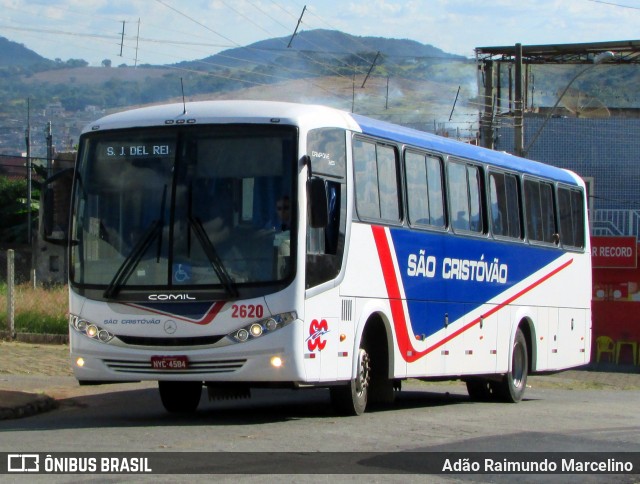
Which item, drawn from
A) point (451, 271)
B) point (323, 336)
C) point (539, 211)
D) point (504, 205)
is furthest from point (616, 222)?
point (323, 336)

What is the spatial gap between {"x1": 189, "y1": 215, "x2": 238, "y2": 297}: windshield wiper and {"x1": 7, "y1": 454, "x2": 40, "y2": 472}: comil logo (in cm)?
295

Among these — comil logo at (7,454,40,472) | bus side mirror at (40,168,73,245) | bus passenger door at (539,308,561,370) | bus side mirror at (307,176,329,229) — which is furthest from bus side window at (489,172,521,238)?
comil logo at (7,454,40,472)

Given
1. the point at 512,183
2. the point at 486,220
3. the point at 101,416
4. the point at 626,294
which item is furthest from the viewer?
the point at 626,294

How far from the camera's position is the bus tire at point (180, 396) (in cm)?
1401

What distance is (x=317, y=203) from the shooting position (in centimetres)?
1191

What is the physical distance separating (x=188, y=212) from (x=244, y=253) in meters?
0.75

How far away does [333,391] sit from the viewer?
1306cm

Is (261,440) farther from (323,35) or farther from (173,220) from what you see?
(323,35)

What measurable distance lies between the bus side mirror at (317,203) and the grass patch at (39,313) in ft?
44.4

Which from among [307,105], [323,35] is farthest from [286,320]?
[323,35]

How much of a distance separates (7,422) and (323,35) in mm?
141650

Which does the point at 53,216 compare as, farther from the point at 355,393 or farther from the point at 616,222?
the point at 616,222

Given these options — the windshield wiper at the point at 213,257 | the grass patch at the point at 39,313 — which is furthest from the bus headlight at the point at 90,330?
the grass patch at the point at 39,313

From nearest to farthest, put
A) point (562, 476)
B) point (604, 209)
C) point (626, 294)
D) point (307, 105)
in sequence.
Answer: point (562, 476) → point (307, 105) → point (626, 294) → point (604, 209)
